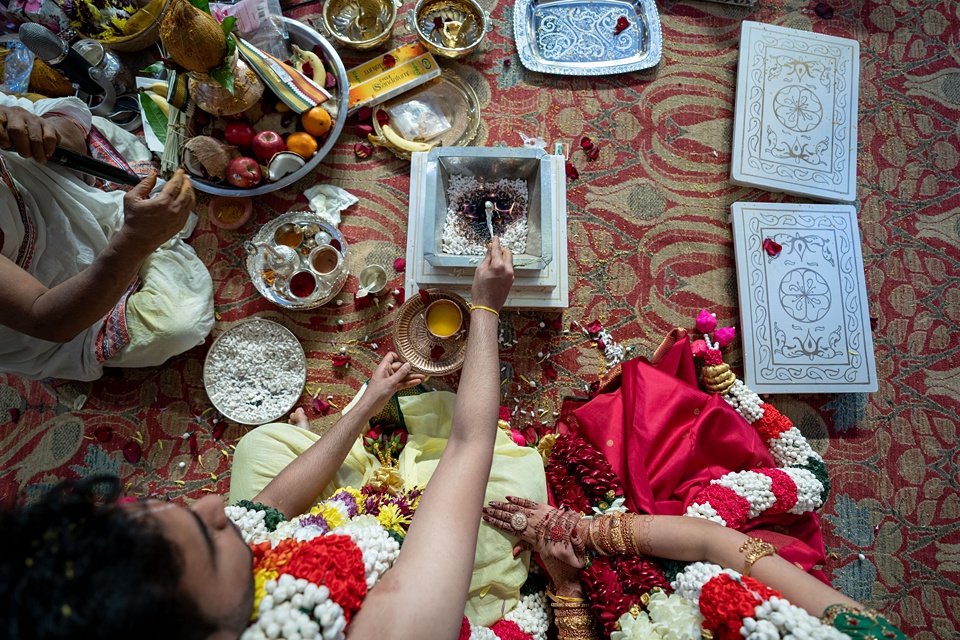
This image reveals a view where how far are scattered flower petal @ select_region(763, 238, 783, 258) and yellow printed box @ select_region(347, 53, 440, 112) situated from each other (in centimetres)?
168

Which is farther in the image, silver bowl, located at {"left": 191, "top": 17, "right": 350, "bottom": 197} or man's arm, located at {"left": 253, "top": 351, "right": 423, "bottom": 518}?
silver bowl, located at {"left": 191, "top": 17, "right": 350, "bottom": 197}

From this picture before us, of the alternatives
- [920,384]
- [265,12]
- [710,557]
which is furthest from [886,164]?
[265,12]

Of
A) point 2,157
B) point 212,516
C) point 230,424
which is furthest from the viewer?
point 230,424

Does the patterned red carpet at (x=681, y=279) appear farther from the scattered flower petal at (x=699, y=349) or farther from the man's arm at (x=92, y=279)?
the man's arm at (x=92, y=279)

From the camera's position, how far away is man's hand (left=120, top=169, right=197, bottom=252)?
1488 mm

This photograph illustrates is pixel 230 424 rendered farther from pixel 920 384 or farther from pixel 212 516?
pixel 920 384

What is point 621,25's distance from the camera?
2600mm

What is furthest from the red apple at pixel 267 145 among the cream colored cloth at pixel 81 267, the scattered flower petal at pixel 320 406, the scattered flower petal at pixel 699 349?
the scattered flower petal at pixel 699 349

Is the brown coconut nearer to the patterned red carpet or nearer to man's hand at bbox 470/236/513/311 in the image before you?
the patterned red carpet

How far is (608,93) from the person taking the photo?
259 cm

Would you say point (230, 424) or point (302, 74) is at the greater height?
point (302, 74)

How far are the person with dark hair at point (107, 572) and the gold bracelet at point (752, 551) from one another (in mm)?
1273

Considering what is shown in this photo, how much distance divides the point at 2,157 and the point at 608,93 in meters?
2.36

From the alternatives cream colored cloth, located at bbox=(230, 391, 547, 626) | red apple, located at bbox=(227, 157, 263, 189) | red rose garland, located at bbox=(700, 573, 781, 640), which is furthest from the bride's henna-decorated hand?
red apple, located at bbox=(227, 157, 263, 189)
